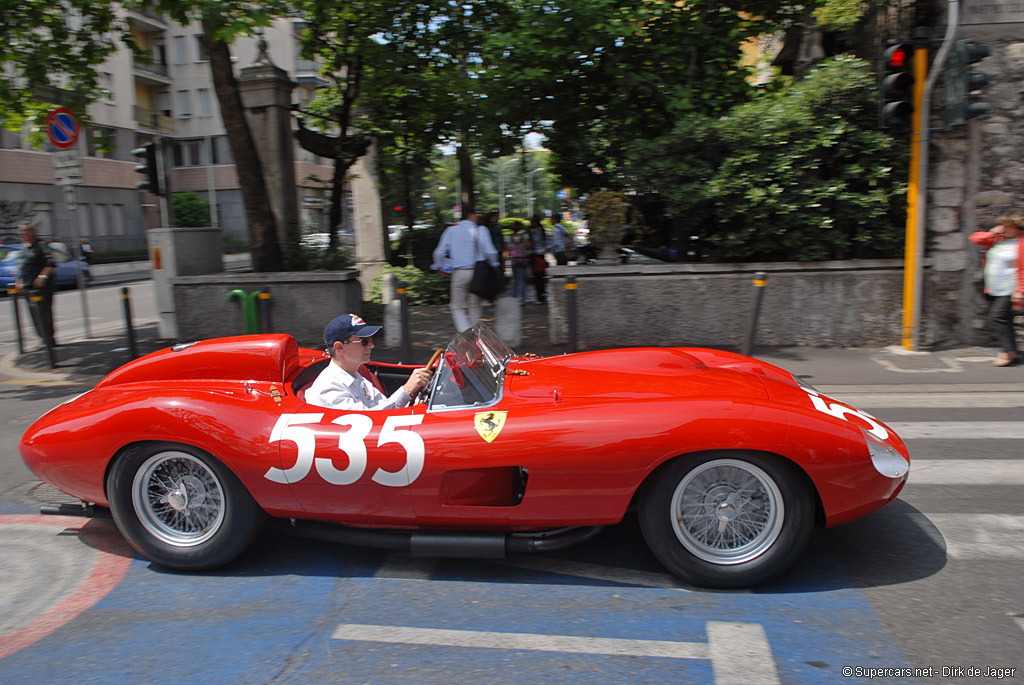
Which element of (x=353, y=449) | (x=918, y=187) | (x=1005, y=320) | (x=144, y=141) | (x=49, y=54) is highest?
(x=144, y=141)

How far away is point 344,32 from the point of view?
42.8ft

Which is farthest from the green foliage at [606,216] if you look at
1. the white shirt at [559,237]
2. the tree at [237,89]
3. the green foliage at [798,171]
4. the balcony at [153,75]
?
the balcony at [153,75]

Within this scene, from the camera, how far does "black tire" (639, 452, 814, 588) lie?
3.20 m

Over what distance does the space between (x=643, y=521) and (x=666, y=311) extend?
6.56 metres

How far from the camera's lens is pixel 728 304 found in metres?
9.52

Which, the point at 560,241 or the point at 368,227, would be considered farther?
the point at 368,227

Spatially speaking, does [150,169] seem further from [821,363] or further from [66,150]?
[821,363]

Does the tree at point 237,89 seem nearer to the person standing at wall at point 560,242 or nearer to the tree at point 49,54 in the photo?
the tree at point 49,54

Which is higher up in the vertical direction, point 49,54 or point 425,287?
point 49,54

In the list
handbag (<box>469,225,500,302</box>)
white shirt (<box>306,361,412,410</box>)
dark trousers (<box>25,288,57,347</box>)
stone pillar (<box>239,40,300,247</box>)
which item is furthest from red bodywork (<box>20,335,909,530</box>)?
stone pillar (<box>239,40,300,247</box>)

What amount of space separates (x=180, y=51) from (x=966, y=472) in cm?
5685

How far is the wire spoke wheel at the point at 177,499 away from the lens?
11.9 ft

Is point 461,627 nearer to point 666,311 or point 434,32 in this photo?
point 666,311

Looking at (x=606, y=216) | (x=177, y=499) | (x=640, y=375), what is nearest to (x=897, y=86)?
(x=606, y=216)
